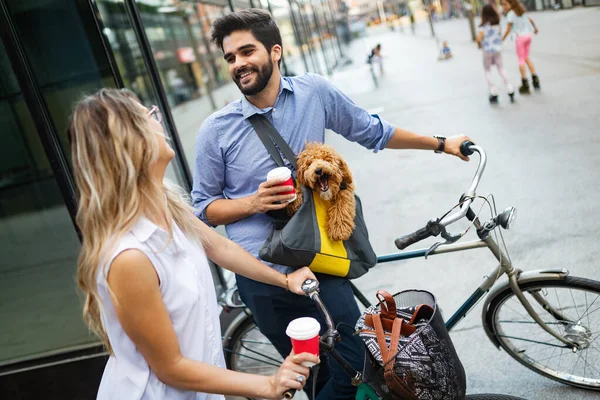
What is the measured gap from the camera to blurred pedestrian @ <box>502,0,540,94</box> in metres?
9.70

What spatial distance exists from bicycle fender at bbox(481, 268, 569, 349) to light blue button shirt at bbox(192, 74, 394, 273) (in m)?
1.04

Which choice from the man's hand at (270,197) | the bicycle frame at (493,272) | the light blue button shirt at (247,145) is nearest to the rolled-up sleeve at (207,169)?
the light blue button shirt at (247,145)

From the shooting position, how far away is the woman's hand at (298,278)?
2.10 m

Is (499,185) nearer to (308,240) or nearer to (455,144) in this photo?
(455,144)

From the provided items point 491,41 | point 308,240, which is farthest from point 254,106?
point 491,41

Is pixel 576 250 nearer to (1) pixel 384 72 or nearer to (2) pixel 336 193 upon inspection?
(2) pixel 336 193

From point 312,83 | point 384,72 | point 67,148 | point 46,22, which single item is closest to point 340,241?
point 312,83

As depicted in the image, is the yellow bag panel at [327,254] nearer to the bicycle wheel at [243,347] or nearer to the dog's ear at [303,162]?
the dog's ear at [303,162]

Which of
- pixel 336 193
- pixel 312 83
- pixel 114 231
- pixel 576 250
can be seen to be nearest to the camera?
pixel 114 231

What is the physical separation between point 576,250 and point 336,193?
2.85 meters

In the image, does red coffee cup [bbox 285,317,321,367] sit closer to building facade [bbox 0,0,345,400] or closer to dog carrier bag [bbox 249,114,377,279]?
dog carrier bag [bbox 249,114,377,279]

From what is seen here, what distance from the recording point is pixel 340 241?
2.33 m

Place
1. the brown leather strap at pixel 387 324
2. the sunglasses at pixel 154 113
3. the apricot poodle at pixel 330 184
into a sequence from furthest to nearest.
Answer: the apricot poodle at pixel 330 184 → the brown leather strap at pixel 387 324 → the sunglasses at pixel 154 113

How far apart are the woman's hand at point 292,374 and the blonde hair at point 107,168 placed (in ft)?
1.78
